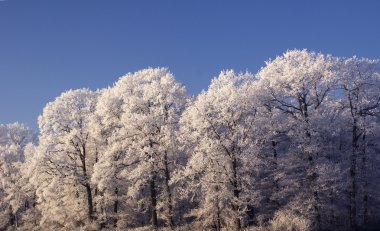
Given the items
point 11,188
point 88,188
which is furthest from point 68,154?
point 11,188

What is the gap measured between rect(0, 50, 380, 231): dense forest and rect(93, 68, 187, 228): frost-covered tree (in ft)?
0.37

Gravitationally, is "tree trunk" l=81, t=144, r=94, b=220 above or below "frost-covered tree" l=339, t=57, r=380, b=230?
below

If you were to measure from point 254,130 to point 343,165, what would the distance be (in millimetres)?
11197

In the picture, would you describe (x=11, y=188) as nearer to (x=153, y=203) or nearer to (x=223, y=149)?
(x=153, y=203)

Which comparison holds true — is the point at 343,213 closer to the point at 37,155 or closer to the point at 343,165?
the point at 343,165

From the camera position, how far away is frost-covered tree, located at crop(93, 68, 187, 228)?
43375mm

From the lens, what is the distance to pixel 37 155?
49938 mm

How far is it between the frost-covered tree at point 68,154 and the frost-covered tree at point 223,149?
1270 centimetres

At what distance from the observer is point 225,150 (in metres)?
39.7

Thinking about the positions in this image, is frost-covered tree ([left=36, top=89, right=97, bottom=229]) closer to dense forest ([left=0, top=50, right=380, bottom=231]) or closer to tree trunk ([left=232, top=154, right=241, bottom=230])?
dense forest ([left=0, top=50, right=380, bottom=231])

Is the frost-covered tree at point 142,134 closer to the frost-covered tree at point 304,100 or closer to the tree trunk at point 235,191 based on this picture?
the tree trunk at point 235,191

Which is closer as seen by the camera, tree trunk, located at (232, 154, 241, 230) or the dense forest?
tree trunk, located at (232, 154, 241, 230)

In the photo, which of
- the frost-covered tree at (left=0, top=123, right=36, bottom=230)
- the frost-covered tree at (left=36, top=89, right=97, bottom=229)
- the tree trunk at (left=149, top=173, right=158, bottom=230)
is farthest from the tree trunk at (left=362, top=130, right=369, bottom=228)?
the frost-covered tree at (left=0, top=123, right=36, bottom=230)

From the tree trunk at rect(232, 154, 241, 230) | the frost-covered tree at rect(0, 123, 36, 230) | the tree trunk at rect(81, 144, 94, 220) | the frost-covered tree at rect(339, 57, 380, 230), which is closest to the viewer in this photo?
the tree trunk at rect(232, 154, 241, 230)
